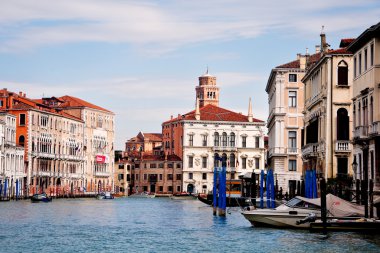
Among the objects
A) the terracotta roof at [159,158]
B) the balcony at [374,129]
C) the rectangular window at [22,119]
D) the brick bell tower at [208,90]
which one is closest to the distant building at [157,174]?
the terracotta roof at [159,158]

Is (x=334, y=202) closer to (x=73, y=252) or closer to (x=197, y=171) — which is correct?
(x=73, y=252)

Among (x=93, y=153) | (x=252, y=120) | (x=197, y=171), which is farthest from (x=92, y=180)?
(x=252, y=120)

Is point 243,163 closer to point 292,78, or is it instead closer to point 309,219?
point 292,78

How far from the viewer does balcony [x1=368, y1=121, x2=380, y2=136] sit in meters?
28.9

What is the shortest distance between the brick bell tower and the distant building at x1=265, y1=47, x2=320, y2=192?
68675mm

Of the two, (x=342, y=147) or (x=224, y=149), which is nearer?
(x=342, y=147)

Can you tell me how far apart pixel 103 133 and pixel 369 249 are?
7775 centimetres

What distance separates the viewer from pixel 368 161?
101ft

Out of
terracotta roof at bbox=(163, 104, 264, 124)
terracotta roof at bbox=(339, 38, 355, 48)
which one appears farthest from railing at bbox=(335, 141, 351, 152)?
terracotta roof at bbox=(163, 104, 264, 124)

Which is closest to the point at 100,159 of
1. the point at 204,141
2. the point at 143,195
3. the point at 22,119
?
the point at 143,195

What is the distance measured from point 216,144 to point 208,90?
29101 mm

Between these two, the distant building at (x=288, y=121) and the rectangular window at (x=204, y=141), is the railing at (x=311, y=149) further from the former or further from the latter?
the rectangular window at (x=204, y=141)

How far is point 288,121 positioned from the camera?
5656 centimetres

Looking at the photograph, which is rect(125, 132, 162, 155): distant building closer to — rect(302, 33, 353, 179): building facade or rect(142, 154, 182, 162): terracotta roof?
rect(142, 154, 182, 162): terracotta roof
